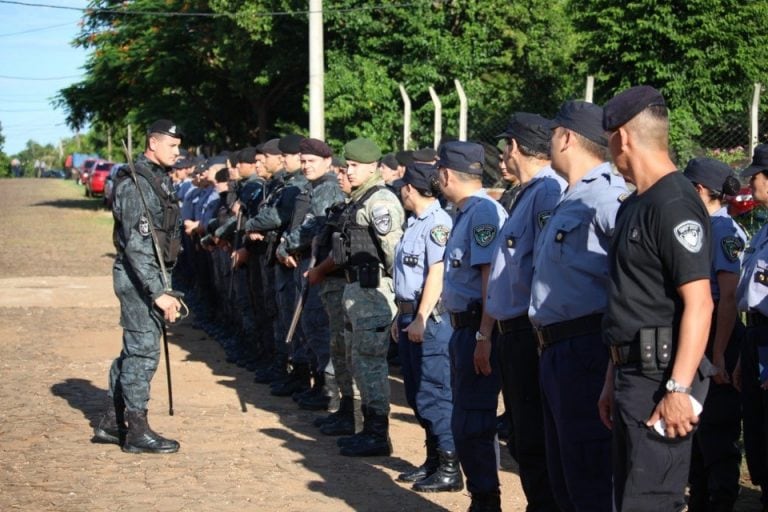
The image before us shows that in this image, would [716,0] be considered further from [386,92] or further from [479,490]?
[479,490]

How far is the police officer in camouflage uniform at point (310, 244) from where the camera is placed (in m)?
9.46

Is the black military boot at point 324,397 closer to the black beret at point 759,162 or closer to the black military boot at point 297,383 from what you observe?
the black military boot at point 297,383

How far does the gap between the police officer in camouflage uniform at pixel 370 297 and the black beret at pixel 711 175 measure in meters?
2.29

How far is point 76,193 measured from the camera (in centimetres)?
6041

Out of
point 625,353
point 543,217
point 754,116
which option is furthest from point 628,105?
point 754,116

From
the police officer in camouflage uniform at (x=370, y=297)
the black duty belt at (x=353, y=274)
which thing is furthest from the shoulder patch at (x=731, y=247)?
the black duty belt at (x=353, y=274)

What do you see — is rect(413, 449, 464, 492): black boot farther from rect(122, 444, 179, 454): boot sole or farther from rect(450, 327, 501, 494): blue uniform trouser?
rect(122, 444, 179, 454): boot sole

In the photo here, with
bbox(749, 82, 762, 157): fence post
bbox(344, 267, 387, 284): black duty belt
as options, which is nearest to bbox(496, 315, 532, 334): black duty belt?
bbox(344, 267, 387, 284): black duty belt

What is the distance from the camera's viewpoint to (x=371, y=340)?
7.86 metres

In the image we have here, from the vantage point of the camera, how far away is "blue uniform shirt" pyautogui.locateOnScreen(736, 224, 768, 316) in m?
5.89

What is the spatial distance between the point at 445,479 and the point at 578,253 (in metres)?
2.76

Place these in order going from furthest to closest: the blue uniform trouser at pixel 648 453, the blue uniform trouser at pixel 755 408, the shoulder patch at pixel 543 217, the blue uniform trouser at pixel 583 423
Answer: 1. the blue uniform trouser at pixel 755 408
2. the shoulder patch at pixel 543 217
3. the blue uniform trouser at pixel 583 423
4. the blue uniform trouser at pixel 648 453

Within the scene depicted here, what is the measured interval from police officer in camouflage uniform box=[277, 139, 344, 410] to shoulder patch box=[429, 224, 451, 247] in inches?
94.1

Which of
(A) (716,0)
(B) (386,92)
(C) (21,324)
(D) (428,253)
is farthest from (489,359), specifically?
(B) (386,92)
